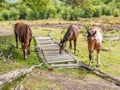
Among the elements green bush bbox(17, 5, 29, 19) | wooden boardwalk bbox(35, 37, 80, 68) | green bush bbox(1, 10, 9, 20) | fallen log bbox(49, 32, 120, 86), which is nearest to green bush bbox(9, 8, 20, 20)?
green bush bbox(1, 10, 9, 20)

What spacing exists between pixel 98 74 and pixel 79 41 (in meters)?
10.3

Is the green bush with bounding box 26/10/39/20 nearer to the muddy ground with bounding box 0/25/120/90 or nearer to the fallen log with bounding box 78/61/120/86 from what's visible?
the fallen log with bounding box 78/61/120/86

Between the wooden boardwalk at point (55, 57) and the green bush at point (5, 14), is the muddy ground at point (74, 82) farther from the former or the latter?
the green bush at point (5, 14)

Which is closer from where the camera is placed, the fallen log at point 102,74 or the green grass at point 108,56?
the fallen log at point 102,74

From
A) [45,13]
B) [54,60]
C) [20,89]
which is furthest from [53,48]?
[45,13]

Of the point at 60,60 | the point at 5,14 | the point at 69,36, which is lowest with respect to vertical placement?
the point at 5,14

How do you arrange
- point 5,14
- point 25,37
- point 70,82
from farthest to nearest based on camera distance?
1. point 5,14
2. point 25,37
3. point 70,82

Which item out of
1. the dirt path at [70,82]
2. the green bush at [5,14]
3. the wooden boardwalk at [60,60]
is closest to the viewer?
the dirt path at [70,82]

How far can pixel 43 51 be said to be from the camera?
17484 millimetres

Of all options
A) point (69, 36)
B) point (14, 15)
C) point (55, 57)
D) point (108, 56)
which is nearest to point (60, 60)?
point (55, 57)

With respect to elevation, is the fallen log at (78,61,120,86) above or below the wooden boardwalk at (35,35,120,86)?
below

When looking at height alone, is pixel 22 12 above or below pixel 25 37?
below

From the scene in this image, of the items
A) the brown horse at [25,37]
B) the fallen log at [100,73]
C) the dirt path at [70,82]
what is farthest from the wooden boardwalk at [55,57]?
the dirt path at [70,82]

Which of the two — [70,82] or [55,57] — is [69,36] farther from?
[70,82]
